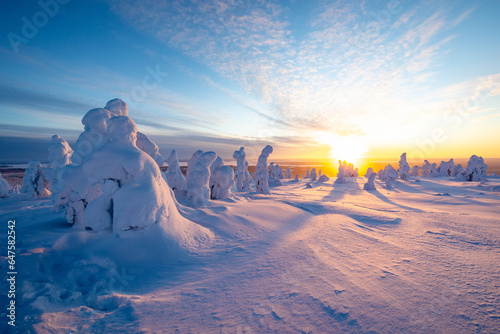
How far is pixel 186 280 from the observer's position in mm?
5195

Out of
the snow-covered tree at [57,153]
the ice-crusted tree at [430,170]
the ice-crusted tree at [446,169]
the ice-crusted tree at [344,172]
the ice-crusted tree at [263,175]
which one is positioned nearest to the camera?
the snow-covered tree at [57,153]

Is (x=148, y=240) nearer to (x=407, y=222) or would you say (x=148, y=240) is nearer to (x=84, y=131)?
(x=84, y=131)

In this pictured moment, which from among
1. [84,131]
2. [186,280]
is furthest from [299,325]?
[84,131]

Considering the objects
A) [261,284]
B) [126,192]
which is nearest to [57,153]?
[126,192]

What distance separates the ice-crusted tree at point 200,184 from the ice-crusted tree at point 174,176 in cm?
Answer: 408

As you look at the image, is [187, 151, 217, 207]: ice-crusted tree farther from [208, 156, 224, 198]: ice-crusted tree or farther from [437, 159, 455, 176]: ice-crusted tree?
[437, 159, 455, 176]: ice-crusted tree

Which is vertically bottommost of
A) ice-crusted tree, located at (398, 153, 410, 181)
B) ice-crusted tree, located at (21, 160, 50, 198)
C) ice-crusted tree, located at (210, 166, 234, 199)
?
ice-crusted tree, located at (21, 160, 50, 198)

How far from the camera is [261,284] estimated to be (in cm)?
483

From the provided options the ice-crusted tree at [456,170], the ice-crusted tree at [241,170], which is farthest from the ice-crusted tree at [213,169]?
the ice-crusted tree at [456,170]

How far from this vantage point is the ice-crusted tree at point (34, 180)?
20.3 meters

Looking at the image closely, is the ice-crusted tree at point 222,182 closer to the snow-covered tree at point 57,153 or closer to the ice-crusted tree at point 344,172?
the snow-covered tree at point 57,153

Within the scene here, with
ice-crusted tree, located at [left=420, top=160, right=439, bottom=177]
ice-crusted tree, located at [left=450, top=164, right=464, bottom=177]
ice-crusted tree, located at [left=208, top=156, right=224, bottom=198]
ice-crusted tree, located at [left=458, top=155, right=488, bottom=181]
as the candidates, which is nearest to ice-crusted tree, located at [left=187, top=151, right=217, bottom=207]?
ice-crusted tree, located at [left=208, top=156, right=224, bottom=198]

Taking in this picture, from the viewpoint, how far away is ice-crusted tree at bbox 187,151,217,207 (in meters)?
13.1

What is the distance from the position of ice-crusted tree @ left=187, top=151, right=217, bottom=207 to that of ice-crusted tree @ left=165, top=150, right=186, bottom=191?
4.08 m
